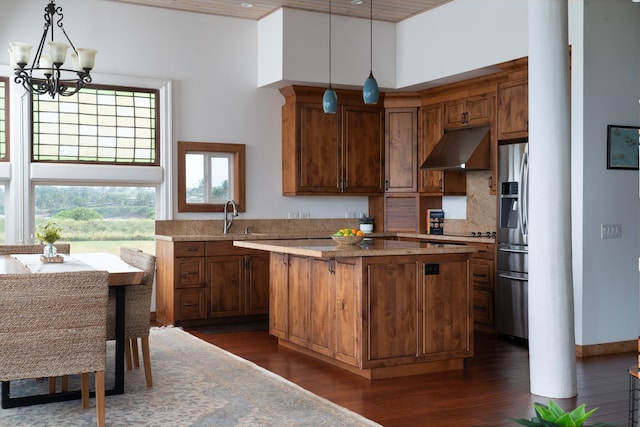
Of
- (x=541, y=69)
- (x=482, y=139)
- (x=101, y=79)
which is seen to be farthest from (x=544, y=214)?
(x=101, y=79)

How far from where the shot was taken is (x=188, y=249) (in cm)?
711

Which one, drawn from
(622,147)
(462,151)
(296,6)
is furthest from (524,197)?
(296,6)

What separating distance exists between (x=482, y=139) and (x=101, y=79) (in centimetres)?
373

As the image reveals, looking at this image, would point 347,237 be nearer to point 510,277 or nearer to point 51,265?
point 510,277

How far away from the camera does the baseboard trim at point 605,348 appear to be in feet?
19.0

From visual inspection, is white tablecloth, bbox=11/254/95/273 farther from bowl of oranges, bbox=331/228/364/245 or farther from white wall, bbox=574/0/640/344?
white wall, bbox=574/0/640/344

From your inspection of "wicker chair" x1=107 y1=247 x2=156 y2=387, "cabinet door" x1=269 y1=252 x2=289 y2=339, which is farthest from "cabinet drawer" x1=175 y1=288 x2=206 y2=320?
"wicker chair" x1=107 y1=247 x2=156 y2=387

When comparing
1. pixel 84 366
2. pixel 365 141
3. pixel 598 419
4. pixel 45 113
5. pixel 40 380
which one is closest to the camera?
pixel 84 366

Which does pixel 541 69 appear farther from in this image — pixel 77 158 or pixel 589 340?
pixel 77 158

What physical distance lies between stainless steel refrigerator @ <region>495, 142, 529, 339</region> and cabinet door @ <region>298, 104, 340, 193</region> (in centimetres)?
200

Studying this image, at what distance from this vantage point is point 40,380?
16.0ft

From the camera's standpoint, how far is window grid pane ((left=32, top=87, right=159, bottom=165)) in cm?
708

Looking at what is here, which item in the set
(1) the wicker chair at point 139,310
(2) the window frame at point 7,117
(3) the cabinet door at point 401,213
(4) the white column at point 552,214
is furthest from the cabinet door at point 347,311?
(2) the window frame at point 7,117

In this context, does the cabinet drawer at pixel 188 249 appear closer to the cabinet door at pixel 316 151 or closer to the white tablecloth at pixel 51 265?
the cabinet door at pixel 316 151
